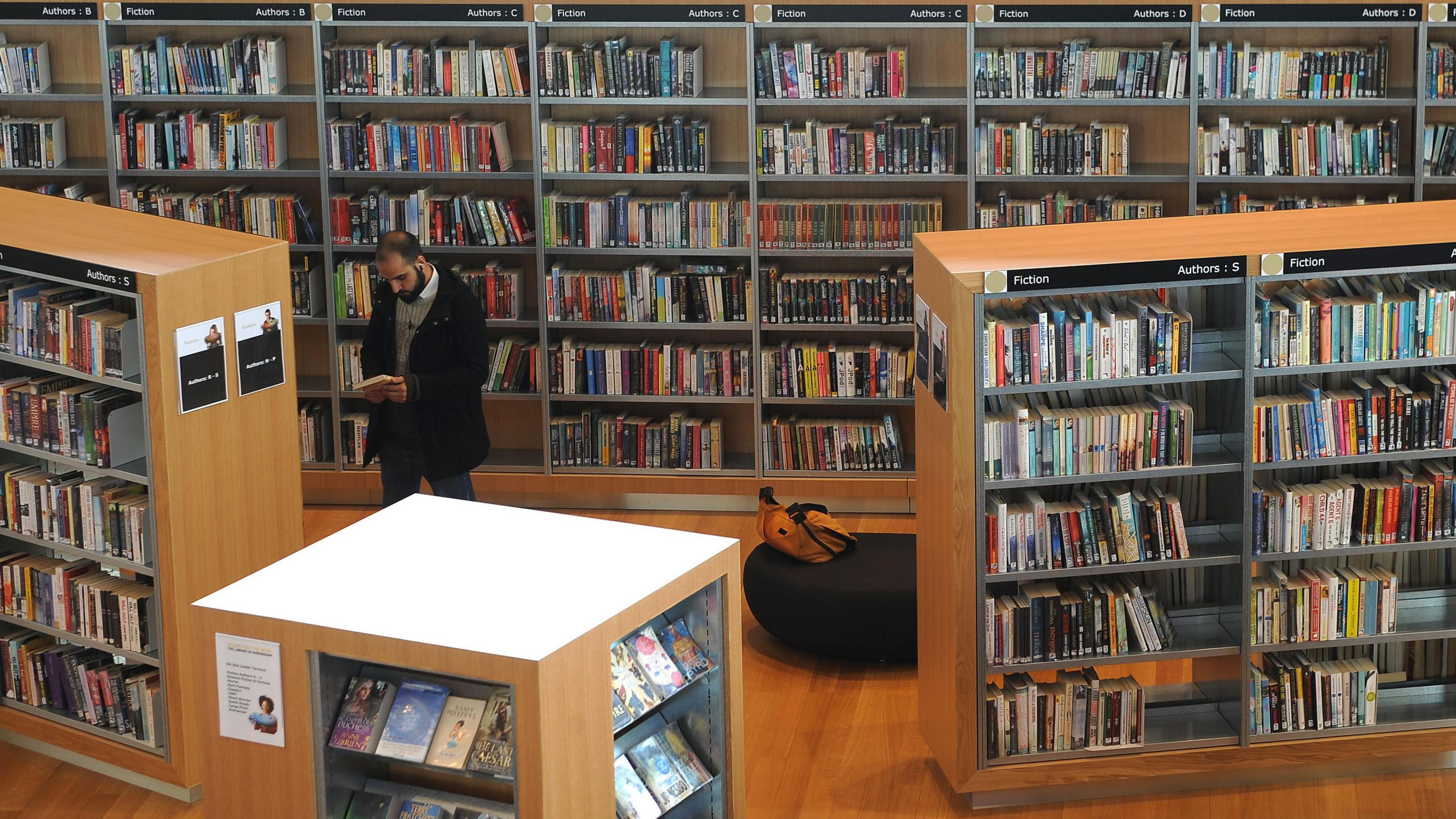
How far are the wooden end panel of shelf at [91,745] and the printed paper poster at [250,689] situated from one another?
6.33 ft

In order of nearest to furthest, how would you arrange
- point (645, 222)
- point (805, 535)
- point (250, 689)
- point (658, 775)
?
1. point (250, 689)
2. point (658, 775)
3. point (805, 535)
4. point (645, 222)

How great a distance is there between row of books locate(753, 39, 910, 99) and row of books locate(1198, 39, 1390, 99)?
1412mm

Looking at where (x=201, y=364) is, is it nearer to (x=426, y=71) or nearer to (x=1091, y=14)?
(x=426, y=71)

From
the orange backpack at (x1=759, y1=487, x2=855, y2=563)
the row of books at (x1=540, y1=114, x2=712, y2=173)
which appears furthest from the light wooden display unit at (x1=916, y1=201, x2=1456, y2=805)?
the row of books at (x1=540, y1=114, x2=712, y2=173)

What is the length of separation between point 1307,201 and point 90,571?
18.7ft

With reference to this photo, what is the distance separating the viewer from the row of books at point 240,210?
8789 millimetres

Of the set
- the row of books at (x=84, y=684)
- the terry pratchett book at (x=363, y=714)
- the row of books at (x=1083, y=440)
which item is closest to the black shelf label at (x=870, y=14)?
the row of books at (x=1083, y=440)

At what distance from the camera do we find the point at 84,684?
6133 mm

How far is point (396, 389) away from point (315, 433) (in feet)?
8.11

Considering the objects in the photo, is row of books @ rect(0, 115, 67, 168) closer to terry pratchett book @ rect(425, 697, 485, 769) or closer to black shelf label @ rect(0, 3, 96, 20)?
black shelf label @ rect(0, 3, 96, 20)

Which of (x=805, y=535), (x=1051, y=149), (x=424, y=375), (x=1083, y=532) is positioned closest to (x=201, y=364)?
(x=424, y=375)

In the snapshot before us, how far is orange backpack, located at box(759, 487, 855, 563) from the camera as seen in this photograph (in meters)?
7.19

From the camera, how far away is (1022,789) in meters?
5.95

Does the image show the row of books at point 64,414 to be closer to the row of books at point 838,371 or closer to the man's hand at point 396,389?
the man's hand at point 396,389
